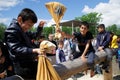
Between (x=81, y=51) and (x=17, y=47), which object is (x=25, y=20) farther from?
(x=81, y=51)

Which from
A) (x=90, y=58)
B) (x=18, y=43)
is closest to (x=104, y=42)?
(x=90, y=58)

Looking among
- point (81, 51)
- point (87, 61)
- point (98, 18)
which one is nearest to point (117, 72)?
point (81, 51)

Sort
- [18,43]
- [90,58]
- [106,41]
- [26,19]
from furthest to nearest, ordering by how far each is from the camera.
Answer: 1. [106,41]
2. [90,58]
3. [26,19]
4. [18,43]

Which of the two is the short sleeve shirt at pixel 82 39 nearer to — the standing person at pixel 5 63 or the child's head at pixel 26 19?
the standing person at pixel 5 63

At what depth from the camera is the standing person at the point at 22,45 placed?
10.9ft

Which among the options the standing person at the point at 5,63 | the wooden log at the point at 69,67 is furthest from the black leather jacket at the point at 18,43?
the wooden log at the point at 69,67

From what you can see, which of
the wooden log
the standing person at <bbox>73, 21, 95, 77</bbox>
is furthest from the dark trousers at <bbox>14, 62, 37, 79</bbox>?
the standing person at <bbox>73, 21, 95, 77</bbox>

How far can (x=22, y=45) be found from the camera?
3.40 m

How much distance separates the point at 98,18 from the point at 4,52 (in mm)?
88970

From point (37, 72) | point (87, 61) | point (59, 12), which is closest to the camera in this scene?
point (37, 72)

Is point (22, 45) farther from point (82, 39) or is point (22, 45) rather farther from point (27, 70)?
point (82, 39)

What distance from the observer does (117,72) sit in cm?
1086

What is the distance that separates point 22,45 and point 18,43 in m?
0.05

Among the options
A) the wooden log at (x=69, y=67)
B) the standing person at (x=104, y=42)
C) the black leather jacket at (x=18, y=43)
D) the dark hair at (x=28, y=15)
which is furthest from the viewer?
the standing person at (x=104, y=42)
